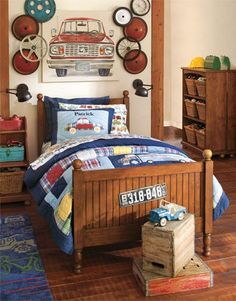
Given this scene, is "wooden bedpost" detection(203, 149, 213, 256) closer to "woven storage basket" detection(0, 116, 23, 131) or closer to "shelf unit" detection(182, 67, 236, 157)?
"woven storage basket" detection(0, 116, 23, 131)

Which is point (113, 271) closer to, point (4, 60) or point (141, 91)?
point (141, 91)

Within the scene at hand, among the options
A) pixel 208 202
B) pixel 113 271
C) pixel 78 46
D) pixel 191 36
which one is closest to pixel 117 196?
pixel 113 271

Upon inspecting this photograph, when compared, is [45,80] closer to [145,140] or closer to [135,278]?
[145,140]

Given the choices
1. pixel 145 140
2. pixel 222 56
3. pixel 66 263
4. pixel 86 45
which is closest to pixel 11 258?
pixel 66 263

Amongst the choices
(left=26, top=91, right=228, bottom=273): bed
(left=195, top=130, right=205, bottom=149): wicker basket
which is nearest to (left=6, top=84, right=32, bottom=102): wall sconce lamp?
(left=26, top=91, right=228, bottom=273): bed

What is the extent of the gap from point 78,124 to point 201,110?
8.24 ft

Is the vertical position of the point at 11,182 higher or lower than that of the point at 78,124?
lower

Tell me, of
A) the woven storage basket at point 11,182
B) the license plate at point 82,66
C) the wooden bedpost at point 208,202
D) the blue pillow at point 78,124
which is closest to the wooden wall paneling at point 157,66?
the license plate at point 82,66

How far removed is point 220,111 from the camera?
251 inches

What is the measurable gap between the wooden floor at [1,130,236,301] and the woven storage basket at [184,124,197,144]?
2860mm

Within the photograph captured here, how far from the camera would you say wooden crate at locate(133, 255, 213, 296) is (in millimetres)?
2822

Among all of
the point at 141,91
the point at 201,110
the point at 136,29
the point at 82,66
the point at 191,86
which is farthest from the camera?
the point at 191,86

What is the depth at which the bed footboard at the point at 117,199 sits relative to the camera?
3.09 meters

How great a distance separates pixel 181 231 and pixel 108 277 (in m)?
0.56
